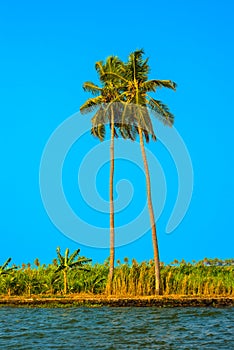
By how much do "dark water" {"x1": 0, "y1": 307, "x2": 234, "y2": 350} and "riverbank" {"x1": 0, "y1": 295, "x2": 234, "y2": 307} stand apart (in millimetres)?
1209

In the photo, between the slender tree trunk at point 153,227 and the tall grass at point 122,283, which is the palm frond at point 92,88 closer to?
the slender tree trunk at point 153,227

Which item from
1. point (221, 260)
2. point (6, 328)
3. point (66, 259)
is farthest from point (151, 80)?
point (221, 260)

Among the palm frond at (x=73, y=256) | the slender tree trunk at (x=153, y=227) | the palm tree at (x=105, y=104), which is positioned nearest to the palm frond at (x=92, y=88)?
Answer: the palm tree at (x=105, y=104)

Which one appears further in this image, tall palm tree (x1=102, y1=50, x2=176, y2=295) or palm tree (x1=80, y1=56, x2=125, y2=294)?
palm tree (x1=80, y1=56, x2=125, y2=294)

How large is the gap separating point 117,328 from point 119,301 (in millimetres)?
7646

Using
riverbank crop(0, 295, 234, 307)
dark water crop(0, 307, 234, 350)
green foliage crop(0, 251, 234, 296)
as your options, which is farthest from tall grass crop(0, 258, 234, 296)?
dark water crop(0, 307, 234, 350)

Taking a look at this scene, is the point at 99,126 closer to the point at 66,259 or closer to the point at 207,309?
the point at 66,259

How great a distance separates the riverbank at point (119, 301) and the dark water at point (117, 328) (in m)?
1.21

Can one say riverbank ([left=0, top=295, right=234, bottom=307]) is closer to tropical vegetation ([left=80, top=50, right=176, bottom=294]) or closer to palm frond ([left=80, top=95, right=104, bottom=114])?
tropical vegetation ([left=80, top=50, right=176, bottom=294])

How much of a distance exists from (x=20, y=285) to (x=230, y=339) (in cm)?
1878

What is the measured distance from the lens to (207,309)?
84.1ft

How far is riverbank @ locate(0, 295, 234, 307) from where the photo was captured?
26984 mm

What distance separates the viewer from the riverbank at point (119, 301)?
2698cm

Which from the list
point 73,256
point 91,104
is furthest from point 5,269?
point 91,104
